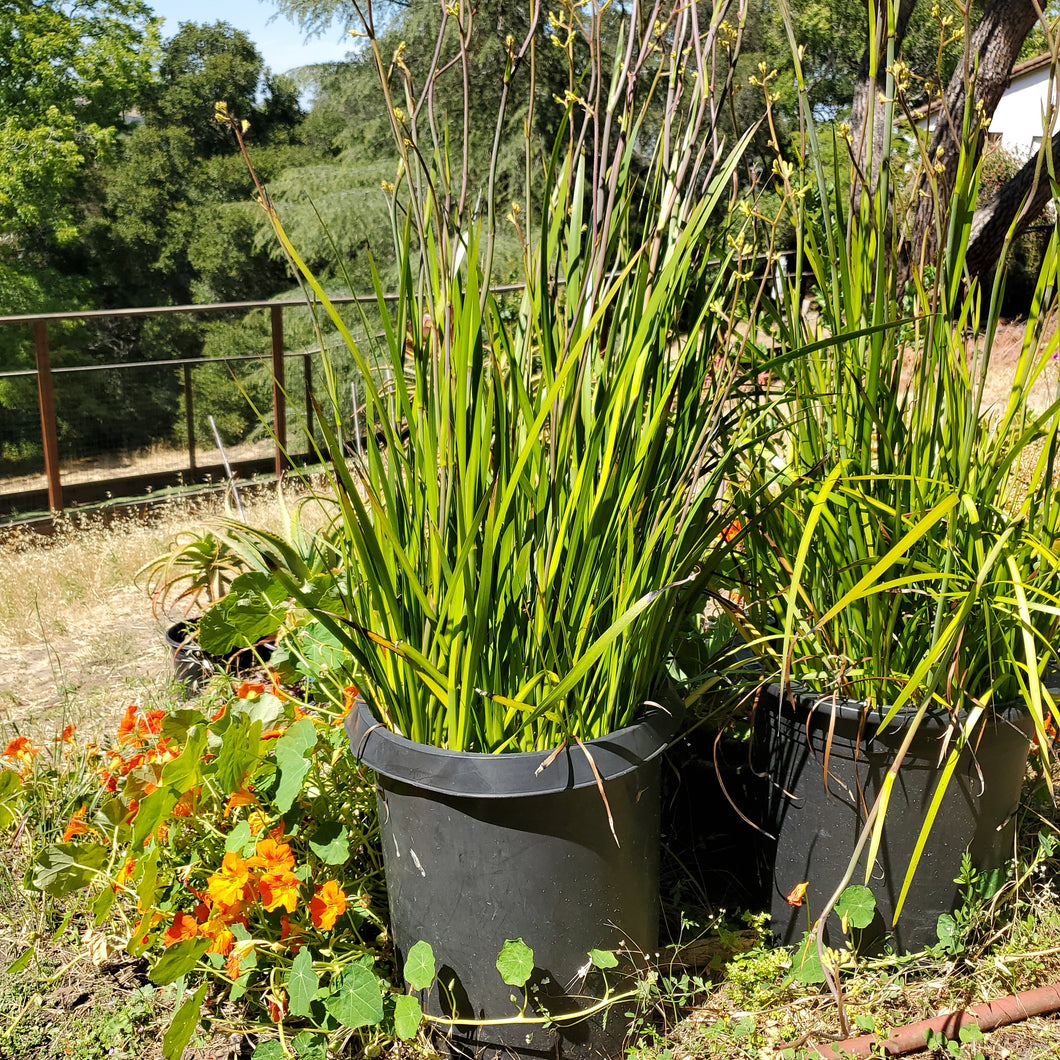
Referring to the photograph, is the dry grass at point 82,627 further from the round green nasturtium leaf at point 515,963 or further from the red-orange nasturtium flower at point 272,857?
the round green nasturtium leaf at point 515,963

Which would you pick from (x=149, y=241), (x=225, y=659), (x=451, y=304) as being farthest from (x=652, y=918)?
(x=149, y=241)

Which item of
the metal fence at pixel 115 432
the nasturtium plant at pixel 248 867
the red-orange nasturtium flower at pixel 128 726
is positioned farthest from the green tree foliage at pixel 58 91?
the nasturtium plant at pixel 248 867

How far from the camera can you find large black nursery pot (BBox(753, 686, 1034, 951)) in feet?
4.76

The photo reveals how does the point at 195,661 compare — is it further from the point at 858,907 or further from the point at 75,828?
the point at 858,907

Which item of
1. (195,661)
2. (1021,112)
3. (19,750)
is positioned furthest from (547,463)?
(1021,112)

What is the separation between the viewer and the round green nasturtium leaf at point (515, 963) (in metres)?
1.28

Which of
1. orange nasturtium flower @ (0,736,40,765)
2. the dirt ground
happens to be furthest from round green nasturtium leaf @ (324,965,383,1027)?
the dirt ground

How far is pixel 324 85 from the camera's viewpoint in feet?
53.7

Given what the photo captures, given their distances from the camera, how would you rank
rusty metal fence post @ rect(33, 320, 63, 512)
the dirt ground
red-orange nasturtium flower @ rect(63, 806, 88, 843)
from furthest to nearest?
rusty metal fence post @ rect(33, 320, 63, 512)
the dirt ground
red-orange nasturtium flower @ rect(63, 806, 88, 843)

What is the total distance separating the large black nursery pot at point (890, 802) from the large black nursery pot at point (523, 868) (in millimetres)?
269

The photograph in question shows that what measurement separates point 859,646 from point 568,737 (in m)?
0.57

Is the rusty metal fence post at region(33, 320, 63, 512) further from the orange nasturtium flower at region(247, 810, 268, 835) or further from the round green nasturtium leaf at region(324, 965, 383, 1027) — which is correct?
the round green nasturtium leaf at region(324, 965, 383, 1027)

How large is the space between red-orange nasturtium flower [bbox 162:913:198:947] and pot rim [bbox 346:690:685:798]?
393 mm

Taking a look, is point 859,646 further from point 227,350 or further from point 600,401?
point 227,350
